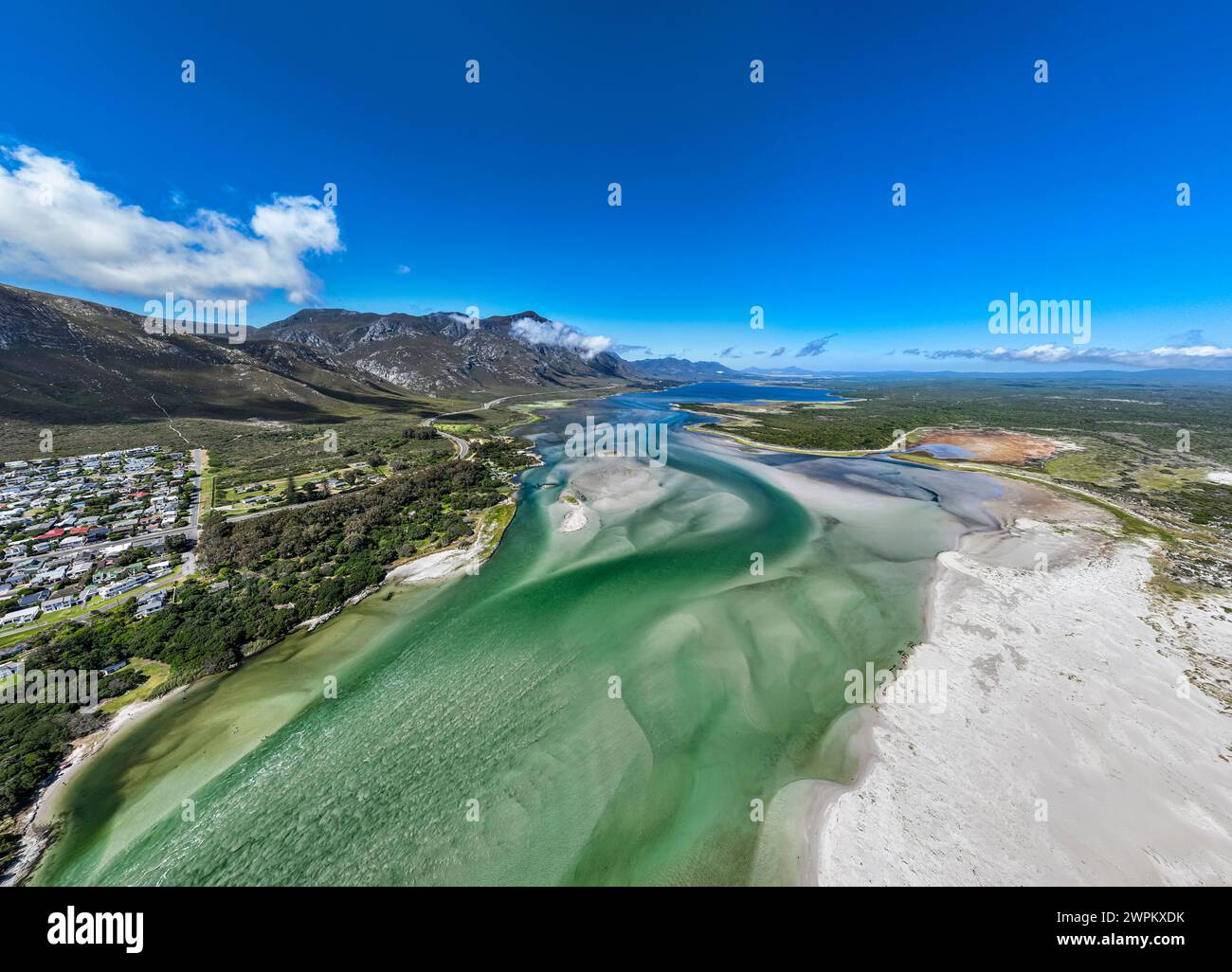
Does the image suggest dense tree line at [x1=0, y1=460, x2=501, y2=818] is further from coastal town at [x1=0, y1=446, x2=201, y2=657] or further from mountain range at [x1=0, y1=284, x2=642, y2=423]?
mountain range at [x1=0, y1=284, x2=642, y2=423]

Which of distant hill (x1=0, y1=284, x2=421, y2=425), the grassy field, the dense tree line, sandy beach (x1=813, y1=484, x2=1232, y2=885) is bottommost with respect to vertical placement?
sandy beach (x1=813, y1=484, x2=1232, y2=885)

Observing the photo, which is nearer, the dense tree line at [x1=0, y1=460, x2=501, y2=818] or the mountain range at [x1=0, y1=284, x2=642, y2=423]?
the dense tree line at [x1=0, y1=460, x2=501, y2=818]

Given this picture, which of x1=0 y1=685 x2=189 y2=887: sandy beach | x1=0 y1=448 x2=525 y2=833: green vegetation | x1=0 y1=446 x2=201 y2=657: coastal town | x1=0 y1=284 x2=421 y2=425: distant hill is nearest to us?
x1=0 y1=685 x2=189 y2=887: sandy beach

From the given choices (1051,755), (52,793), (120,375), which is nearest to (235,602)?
(52,793)

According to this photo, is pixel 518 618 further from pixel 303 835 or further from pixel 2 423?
pixel 2 423

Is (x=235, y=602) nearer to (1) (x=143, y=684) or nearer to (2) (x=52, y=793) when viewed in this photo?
(1) (x=143, y=684)

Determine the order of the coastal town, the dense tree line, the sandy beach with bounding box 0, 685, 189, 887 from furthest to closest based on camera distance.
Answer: the coastal town, the dense tree line, the sandy beach with bounding box 0, 685, 189, 887

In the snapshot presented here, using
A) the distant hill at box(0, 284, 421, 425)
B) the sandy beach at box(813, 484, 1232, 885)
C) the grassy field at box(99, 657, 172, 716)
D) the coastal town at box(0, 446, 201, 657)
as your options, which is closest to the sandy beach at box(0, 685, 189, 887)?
the grassy field at box(99, 657, 172, 716)
